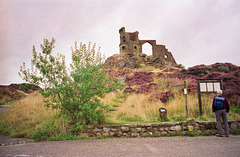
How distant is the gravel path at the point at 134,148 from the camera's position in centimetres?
402

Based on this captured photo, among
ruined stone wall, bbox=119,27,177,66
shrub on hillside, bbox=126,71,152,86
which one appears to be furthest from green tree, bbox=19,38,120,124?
ruined stone wall, bbox=119,27,177,66

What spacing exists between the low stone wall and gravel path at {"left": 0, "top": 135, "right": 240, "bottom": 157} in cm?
68

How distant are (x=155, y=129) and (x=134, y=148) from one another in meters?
1.88

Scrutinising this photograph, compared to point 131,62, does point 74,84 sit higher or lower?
lower

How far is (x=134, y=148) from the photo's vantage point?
4.47m

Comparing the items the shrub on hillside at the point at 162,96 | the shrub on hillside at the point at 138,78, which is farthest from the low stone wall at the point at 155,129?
the shrub on hillside at the point at 138,78

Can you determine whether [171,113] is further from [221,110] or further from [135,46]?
[135,46]

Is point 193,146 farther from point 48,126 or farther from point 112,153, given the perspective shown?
point 48,126

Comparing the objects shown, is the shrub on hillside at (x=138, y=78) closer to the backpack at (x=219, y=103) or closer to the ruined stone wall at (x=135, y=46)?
the backpack at (x=219, y=103)

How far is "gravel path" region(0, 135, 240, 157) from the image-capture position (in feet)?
13.2

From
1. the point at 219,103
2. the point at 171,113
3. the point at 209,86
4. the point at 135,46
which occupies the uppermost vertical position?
the point at 135,46

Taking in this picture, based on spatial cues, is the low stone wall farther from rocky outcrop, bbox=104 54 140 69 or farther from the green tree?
rocky outcrop, bbox=104 54 140 69

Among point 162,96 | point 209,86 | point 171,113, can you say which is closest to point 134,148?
point 171,113

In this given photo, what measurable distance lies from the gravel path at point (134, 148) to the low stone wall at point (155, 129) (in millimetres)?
682
